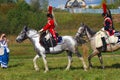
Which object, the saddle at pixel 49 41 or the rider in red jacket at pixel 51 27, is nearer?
the rider in red jacket at pixel 51 27

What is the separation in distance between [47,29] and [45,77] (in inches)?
112

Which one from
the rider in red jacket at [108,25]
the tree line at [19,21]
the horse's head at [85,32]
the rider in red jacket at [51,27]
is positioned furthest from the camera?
the tree line at [19,21]

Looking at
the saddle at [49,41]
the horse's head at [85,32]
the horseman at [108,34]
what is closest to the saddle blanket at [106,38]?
the horseman at [108,34]

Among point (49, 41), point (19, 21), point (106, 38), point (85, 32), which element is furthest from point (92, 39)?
point (19, 21)

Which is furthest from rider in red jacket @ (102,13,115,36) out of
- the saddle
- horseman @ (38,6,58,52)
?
horseman @ (38,6,58,52)

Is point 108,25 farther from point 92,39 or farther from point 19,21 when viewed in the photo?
point 19,21

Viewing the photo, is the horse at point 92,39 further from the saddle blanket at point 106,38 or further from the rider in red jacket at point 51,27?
the rider in red jacket at point 51,27

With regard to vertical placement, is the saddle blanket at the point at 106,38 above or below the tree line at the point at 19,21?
below

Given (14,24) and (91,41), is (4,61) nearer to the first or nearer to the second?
(91,41)

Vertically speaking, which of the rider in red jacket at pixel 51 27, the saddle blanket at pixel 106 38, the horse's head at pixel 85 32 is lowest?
the saddle blanket at pixel 106 38

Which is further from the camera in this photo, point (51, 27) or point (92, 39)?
point (92, 39)

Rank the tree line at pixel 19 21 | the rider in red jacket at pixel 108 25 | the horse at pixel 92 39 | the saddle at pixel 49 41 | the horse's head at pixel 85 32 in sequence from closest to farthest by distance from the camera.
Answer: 1. the saddle at pixel 49 41
2. the rider in red jacket at pixel 108 25
3. the horse at pixel 92 39
4. the horse's head at pixel 85 32
5. the tree line at pixel 19 21

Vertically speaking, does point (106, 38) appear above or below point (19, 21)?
below

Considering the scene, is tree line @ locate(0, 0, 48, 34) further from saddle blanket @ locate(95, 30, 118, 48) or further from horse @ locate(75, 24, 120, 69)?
saddle blanket @ locate(95, 30, 118, 48)
